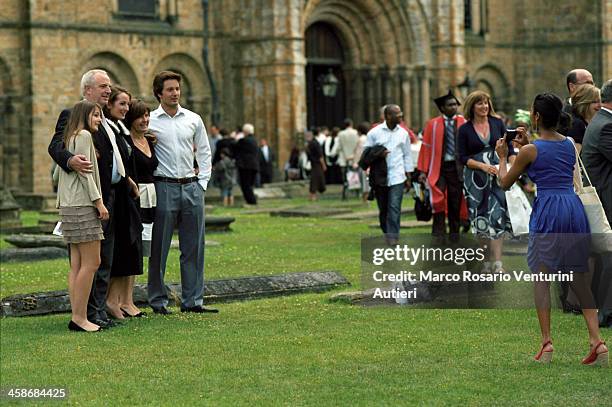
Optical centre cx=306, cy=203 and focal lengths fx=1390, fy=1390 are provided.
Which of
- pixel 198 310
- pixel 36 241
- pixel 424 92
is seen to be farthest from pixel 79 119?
pixel 424 92

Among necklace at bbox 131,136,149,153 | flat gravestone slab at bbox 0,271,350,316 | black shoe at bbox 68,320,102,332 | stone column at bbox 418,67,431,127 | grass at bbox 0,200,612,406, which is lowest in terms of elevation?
grass at bbox 0,200,612,406

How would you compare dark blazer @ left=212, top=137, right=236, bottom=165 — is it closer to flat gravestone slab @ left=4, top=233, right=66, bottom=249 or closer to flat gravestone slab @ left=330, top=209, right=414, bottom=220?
flat gravestone slab @ left=330, top=209, right=414, bottom=220

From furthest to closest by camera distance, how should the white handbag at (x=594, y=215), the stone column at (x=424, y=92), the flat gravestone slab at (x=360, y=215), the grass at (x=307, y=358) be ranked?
the stone column at (x=424, y=92)
the flat gravestone slab at (x=360, y=215)
the white handbag at (x=594, y=215)
the grass at (x=307, y=358)

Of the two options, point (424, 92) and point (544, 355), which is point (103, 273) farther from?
point (424, 92)

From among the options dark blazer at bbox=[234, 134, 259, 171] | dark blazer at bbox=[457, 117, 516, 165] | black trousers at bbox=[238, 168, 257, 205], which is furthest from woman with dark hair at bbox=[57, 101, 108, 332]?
dark blazer at bbox=[234, 134, 259, 171]

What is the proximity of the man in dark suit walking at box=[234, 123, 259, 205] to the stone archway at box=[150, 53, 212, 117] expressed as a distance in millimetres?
6032

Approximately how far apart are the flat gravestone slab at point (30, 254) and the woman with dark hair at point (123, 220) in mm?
5670

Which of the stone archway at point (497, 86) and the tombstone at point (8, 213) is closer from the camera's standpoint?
the tombstone at point (8, 213)

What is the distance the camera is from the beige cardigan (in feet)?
37.2

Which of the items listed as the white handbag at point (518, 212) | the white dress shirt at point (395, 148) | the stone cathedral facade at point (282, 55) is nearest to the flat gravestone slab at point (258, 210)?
the stone cathedral facade at point (282, 55)

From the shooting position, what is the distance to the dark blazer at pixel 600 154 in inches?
436

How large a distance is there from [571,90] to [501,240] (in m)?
2.71

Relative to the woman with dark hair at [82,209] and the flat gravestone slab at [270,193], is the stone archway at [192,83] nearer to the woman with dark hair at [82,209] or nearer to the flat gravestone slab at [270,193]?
the flat gravestone slab at [270,193]

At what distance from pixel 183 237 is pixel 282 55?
2474cm
